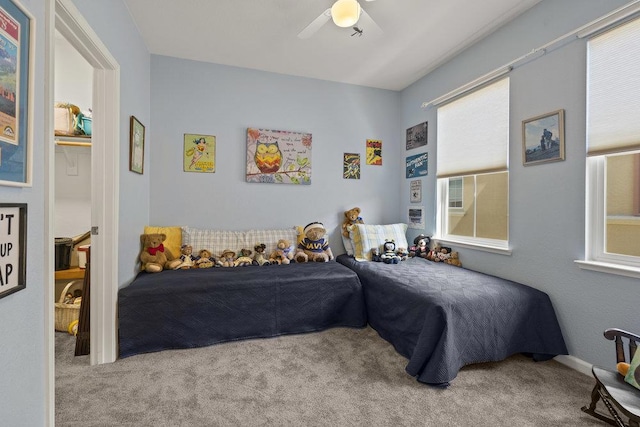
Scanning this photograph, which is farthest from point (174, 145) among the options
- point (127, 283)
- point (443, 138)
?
point (443, 138)

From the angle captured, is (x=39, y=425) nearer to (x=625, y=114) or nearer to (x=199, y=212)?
(x=199, y=212)

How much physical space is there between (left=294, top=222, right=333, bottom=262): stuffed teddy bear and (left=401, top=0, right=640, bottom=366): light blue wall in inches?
62.0

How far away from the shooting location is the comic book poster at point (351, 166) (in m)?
3.45

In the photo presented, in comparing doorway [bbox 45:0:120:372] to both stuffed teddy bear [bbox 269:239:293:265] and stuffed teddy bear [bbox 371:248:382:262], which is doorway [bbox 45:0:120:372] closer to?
stuffed teddy bear [bbox 269:239:293:265]

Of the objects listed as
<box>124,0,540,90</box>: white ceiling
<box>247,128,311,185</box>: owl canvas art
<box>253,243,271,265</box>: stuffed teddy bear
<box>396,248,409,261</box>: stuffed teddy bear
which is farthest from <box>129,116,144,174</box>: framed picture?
<box>396,248,409,261</box>: stuffed teddy bear

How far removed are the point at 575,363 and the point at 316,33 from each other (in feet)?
10.3

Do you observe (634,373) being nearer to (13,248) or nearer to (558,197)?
(558,197)

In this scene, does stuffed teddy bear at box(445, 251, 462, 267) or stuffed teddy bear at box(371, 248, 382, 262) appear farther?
stuffed teddy bear at box(371, 248, 382, 262)

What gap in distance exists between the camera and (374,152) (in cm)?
357

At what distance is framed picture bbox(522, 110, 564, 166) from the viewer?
1948 millimetres

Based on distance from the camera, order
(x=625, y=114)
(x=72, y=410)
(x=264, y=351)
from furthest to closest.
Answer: (x=264, y=351), (x=625, y=114), (x=72, y=410)

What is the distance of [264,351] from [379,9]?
2.75m

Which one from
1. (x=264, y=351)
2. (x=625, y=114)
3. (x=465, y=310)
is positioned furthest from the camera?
(x=264, y=351)

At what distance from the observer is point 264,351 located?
213 centimetres
